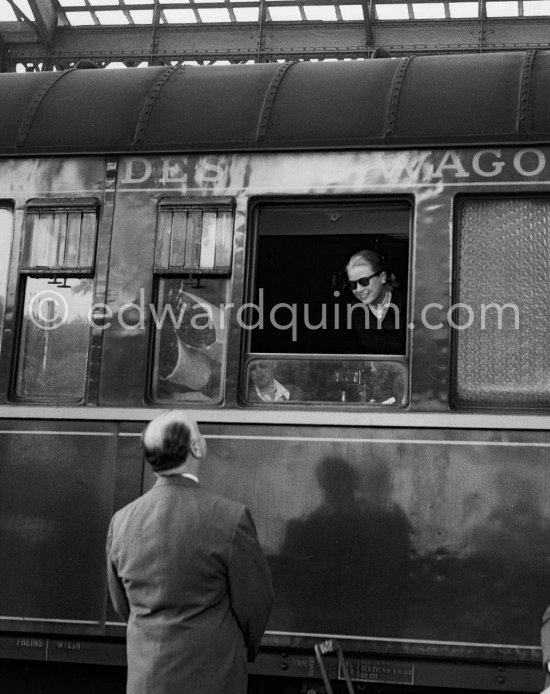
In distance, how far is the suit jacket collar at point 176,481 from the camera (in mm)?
3561

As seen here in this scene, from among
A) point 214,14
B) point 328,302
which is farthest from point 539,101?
point 214,14

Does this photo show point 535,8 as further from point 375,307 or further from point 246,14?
point 375,307

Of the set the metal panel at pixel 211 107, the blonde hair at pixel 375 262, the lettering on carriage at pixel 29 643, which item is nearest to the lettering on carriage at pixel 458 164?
the blonde hair at pixel 375 262

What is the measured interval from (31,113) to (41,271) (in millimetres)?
915

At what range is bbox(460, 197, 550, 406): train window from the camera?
16.0 ft

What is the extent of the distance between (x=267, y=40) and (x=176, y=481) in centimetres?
1211

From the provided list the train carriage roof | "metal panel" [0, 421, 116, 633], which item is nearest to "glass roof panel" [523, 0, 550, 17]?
the train carriage roof

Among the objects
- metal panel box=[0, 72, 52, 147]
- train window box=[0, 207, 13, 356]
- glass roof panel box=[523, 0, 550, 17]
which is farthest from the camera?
glass roof panel box=[523, 0, 550, 17]

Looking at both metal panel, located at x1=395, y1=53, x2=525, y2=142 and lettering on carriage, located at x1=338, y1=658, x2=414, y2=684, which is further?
metal panel, located at x1=395, y1=53, x2=525, y2=142

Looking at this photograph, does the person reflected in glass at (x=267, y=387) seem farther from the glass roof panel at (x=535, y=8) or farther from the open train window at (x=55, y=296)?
the glass roof panel at (x=535, y=8)

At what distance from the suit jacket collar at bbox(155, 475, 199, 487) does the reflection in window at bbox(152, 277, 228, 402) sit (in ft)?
5.16

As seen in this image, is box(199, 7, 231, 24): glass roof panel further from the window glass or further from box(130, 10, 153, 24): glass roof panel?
the window glass

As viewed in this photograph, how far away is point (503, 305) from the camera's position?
494 cm

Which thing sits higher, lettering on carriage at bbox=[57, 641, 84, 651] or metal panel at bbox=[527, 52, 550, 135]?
metal panel at bbox=[527, 52, 550, 135]
